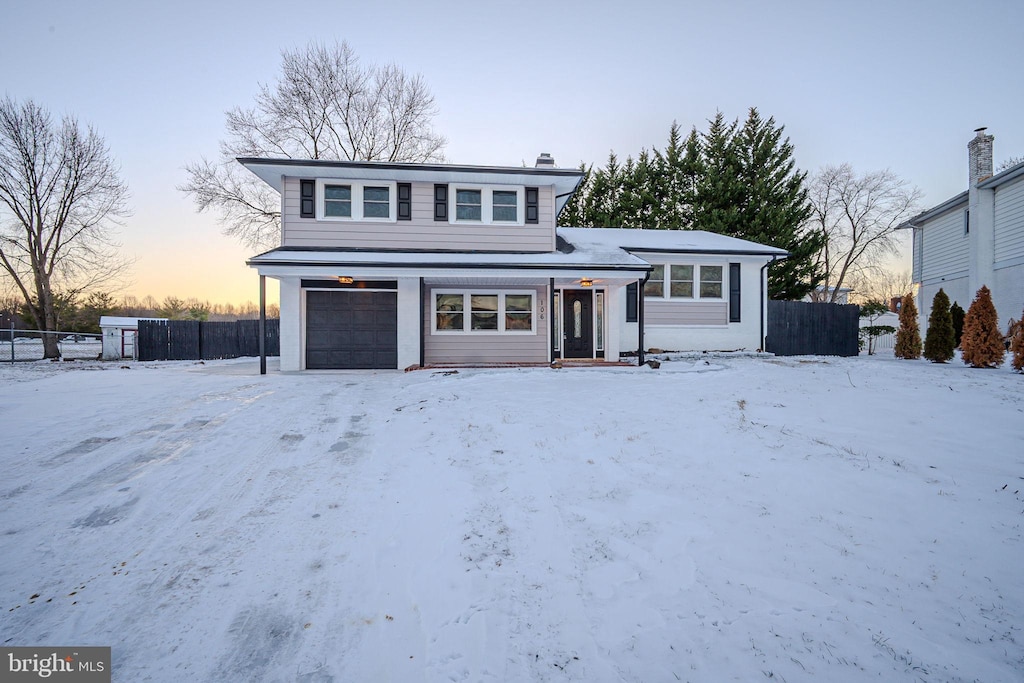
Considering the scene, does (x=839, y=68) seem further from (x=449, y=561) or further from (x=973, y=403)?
(x=449, y=561)

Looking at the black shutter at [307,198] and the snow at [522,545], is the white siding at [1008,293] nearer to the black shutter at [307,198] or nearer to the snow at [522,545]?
the snow at [522,545]

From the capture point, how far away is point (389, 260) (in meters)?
10.9

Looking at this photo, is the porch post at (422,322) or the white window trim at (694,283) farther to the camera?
the white window trim at (694,283)

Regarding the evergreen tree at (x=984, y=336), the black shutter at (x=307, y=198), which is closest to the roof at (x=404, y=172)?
the black shutter at (x=307, y=198)

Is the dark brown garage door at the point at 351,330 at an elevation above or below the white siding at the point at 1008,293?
below

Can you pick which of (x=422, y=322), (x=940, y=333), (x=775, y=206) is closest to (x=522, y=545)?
(x=422, y=322)

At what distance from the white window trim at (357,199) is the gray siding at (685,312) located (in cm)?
873

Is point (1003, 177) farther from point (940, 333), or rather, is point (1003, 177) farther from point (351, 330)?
point (351, 330)

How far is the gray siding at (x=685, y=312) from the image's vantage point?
14336 mm

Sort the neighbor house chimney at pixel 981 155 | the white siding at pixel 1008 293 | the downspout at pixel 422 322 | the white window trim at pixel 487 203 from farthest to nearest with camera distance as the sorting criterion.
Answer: the neighbor house chimney at pixel 981 155, the white siding at pixel 1008 293, the white window trim at pixel 487 203, the downspout at pixel 422 322

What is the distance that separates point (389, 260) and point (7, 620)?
9.33 m

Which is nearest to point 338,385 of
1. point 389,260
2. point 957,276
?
point 389,260

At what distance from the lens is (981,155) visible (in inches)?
655

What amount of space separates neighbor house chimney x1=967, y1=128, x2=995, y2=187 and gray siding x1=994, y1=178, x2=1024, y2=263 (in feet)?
2.69
